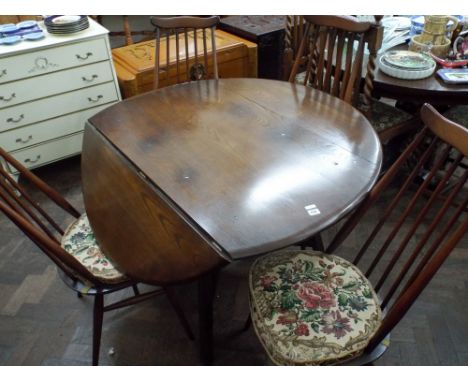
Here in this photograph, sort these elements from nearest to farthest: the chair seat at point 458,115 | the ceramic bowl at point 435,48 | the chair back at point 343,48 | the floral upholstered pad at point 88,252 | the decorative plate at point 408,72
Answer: the floral upholstered pad at point 88,252 → the chair back at point 343,48 → the decorative plate at point 408,72 → the ceramic bowl at point 435,48 → the chair seat at point 458,115

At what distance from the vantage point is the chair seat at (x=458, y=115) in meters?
2.06

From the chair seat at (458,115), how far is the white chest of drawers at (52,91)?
2.02m

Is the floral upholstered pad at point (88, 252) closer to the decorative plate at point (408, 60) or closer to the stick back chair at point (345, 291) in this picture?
the stick back chair at point (345, 291)

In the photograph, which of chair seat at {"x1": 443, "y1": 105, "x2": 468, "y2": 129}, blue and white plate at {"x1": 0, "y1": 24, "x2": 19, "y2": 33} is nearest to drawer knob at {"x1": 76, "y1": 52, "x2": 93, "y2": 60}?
blue and white plate at {"x1": 0, "y1": 24, "x2": 19, "y2": 33}

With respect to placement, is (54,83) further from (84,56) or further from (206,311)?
(206,311)

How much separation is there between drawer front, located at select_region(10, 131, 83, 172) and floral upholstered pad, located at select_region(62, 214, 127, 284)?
1118 mm

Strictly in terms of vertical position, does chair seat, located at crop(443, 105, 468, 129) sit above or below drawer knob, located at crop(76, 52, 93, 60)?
below

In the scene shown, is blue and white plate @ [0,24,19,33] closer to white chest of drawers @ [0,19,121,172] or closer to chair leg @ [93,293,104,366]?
white chest of drawers @ [0,19,121,172]

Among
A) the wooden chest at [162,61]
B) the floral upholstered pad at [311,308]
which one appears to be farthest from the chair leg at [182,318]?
the wooden chest at [162,61]

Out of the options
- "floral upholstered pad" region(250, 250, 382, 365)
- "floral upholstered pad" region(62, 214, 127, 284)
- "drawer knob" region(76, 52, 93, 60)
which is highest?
"drawer knob" region(76, 52, 93, 60)

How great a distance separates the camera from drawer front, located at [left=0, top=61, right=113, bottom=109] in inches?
84.1

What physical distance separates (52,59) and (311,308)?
2.00 meters
